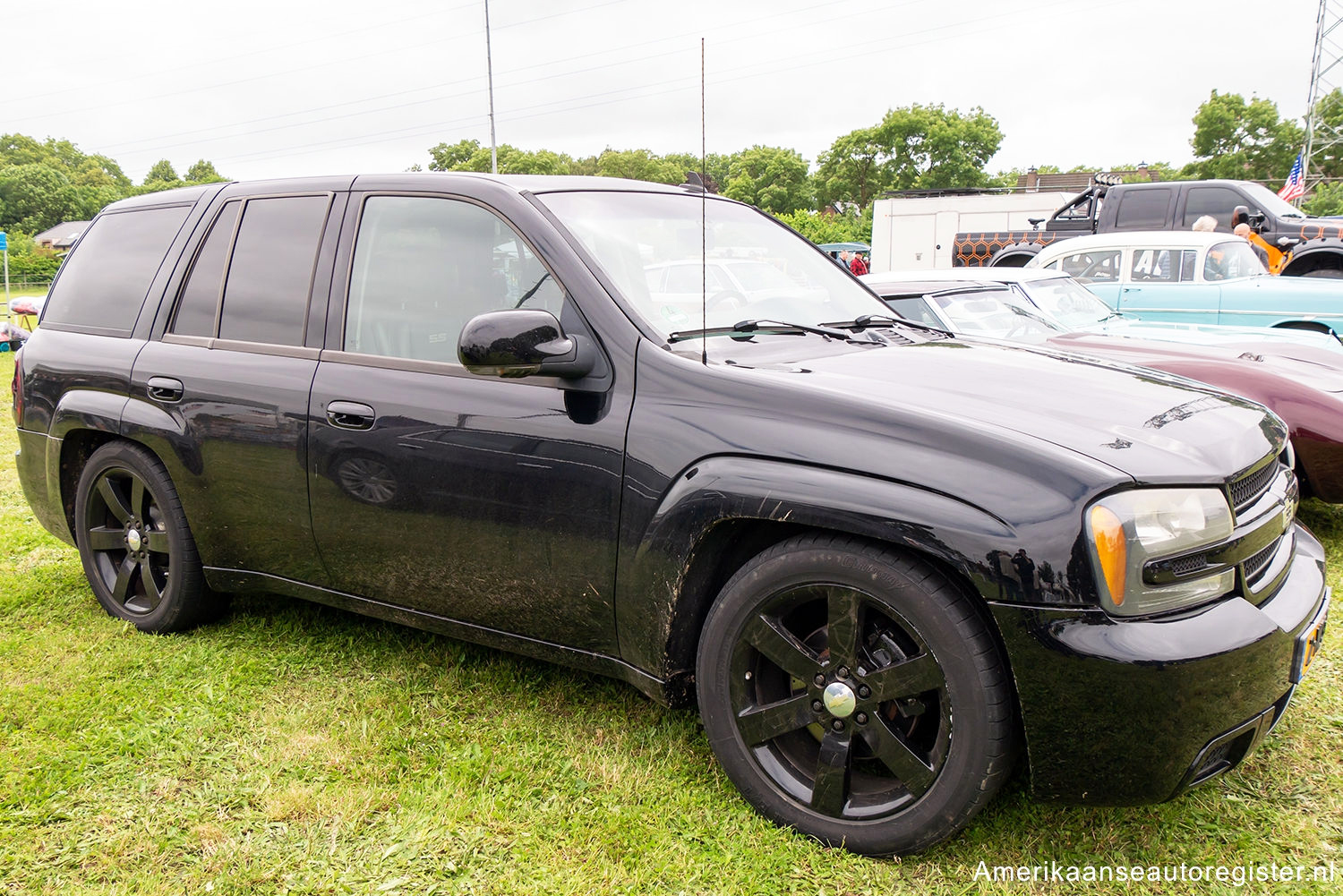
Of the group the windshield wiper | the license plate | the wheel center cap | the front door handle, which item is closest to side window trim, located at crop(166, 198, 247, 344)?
the front door handle

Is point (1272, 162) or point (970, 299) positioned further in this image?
point (1272, 162)

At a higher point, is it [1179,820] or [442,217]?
[442,217]

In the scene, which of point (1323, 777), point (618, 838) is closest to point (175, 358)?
point (618, 838)

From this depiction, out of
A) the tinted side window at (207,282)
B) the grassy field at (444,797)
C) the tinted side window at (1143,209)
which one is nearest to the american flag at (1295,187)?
the tinted side window at (1143,209)

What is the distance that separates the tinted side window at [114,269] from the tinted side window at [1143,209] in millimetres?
13126

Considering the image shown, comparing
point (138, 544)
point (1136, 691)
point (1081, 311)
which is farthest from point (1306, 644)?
point (1081, 311)

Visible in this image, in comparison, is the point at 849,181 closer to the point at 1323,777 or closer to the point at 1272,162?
the point at 1272,162

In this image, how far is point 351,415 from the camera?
9.86 ft

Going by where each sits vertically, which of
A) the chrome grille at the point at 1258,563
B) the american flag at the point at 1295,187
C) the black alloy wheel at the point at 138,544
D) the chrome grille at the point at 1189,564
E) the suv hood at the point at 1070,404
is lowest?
the black alloy wheel at the point at 138,544

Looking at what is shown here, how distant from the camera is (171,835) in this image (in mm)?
2502

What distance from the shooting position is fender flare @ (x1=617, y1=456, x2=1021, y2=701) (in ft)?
6.75

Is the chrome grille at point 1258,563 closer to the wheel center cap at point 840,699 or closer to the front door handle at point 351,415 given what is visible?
the wheel center cap at point 840,699

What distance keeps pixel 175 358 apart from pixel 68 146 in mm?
128443

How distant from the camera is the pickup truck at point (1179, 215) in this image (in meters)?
12.5
